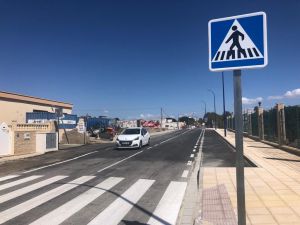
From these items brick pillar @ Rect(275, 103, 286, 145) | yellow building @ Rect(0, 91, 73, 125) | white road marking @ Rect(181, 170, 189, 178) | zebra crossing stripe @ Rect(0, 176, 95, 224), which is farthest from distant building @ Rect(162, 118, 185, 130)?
zebra crossing stripe @ Rect(0, 176, 95, 224)

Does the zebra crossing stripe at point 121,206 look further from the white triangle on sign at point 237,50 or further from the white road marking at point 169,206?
the white triangle on sign at point 237,50

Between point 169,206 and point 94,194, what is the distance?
8.03 feet

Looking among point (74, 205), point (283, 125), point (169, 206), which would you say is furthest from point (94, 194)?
point (283, 125)

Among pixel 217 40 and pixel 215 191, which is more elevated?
pixel 217 40

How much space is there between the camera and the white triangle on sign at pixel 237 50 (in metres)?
4.51

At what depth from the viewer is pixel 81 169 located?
16.1 metres

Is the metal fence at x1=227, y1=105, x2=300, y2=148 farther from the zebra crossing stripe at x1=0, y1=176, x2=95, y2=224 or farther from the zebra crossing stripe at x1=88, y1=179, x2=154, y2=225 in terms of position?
the zebra crossing stripe at x1=0, y1=176, x2=95, y2=224

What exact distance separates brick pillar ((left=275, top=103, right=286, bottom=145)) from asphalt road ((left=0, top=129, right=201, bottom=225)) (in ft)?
28.2

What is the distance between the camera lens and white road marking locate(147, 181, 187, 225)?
7.70m

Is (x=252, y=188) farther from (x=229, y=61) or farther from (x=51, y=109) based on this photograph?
(x=51, y=109)

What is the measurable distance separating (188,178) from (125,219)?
5660mm

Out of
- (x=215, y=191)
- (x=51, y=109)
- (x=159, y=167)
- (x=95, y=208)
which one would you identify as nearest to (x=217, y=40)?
(x=95, y=208)

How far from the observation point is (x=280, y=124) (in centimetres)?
2314

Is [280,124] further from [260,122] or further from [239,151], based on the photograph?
[239,151]
